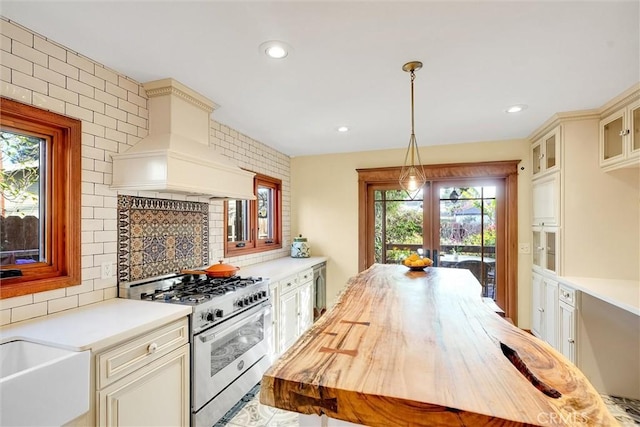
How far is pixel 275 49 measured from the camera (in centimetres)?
180

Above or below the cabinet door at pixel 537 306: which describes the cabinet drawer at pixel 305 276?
above

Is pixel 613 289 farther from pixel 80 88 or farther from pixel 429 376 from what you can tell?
pixel 80 88

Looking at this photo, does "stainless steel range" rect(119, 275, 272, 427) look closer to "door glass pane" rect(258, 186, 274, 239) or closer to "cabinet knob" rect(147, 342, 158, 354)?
"cabinet knob" rect(147, 342, 158, 354)

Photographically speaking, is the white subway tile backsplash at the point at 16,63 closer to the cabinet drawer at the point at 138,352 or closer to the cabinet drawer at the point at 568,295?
the cabinet drawer at the point at 138,352

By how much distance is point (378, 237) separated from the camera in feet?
14.6

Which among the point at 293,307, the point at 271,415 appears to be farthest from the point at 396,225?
the point at 271,415

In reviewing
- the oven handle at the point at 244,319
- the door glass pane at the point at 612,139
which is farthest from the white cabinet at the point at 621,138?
the oven handle at the point at 244,319

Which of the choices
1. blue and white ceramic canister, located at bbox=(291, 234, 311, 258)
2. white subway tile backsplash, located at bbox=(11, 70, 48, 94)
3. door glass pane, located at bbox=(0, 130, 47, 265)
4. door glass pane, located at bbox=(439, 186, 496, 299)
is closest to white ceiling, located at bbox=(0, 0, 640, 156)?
white subway tile backsplash, located at bbox=(11, 70, 48, 94)

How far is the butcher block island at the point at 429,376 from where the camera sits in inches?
27.6

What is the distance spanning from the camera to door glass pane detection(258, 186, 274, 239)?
Answer: 4.09 meters

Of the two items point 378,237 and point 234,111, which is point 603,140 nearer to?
point 378,237

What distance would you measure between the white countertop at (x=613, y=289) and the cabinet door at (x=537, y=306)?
0.61m

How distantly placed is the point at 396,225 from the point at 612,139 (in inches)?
92.8

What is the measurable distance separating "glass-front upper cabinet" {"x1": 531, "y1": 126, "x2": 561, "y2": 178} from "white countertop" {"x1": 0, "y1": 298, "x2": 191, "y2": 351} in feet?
11.6
